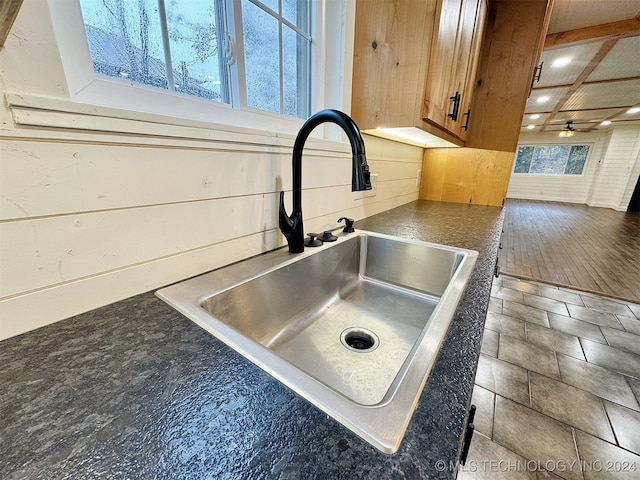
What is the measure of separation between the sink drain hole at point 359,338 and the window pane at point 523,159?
1110 centimetres

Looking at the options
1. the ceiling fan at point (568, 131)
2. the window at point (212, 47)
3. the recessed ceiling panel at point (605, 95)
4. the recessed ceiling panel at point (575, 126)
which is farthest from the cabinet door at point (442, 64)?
the recessed ceiling panel at point (575, 126)

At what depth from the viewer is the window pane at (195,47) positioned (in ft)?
2.19

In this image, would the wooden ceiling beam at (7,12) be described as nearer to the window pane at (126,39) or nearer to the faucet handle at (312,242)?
the window pane at (126,39)

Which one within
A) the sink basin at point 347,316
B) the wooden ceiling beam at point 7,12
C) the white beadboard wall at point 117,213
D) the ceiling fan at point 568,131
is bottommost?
the sink basin at point 347,316

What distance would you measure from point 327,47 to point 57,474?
4.57 ft

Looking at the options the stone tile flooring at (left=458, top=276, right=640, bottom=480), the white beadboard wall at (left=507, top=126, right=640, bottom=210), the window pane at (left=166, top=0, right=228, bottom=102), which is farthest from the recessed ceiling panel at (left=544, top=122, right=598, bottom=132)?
the window pane at (left=166, top=0, right=228, bottom=102)

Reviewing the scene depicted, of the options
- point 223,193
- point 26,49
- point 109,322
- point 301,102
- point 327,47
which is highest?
point 327,47

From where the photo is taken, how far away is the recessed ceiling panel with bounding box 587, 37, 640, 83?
9.07ft

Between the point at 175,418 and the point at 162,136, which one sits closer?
the point at 175,418

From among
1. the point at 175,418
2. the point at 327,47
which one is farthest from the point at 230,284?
the point at 327,47

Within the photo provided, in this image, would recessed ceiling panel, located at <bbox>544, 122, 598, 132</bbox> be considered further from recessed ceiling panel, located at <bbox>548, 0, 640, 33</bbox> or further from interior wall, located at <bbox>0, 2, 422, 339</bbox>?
interior wall, located at <bbox>0, 2, 422, 339</bbox>

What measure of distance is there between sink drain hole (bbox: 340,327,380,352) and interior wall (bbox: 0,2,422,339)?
0.39m

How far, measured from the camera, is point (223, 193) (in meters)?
0.68

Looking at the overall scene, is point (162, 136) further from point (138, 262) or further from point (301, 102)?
Answer: point (301, 102)
